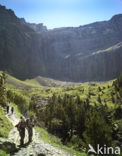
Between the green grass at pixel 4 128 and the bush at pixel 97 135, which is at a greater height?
the green grass at pixel 4 128

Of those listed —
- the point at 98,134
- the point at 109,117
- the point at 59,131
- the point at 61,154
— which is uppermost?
the point at 61,154

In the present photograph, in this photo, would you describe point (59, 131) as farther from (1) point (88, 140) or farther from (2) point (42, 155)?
(2) point (42, 155)

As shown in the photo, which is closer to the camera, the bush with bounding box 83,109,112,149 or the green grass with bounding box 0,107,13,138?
the green grass with bounding box 0,107,13,138

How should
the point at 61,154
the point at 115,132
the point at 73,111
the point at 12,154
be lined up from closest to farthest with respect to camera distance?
1. the point at 12,154
2. the point at 61,154
3. the point at 115,132
4. the point at 73,111

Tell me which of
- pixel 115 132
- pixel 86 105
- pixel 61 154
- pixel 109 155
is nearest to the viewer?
pixel 61 154

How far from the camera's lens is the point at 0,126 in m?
20.2

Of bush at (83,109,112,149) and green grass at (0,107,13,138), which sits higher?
green grass at (0,107,13,138)

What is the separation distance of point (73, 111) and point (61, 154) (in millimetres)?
65796

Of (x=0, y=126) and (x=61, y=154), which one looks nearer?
(x=61, y=154)

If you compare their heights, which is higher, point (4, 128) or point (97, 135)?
point (4, 128)

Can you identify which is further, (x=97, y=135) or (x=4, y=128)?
(x=97, y=135)

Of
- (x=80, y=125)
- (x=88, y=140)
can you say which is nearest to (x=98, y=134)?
(x=88, y=140)

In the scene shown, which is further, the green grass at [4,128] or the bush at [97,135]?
the bush at [97,135]

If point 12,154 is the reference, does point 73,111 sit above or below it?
below
